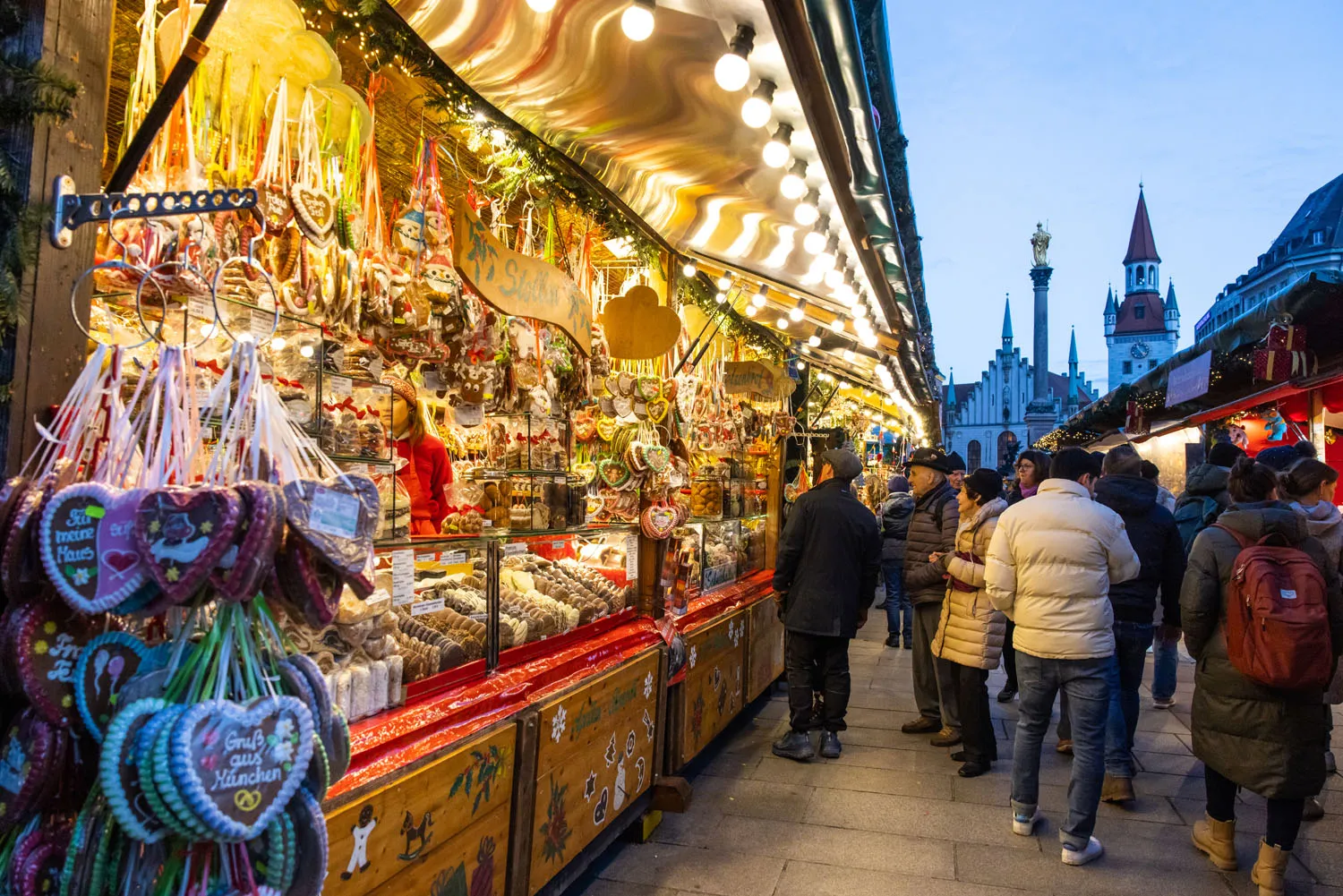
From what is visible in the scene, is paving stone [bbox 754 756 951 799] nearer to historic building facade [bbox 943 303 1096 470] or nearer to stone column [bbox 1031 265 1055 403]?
stone column [bbox 1031 265 1055 403]

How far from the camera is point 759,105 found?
10.7ft

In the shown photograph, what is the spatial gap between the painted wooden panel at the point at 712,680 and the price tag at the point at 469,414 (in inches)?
59.9

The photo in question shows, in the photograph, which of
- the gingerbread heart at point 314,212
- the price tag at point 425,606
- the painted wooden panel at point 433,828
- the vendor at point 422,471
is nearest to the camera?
the painted wooden panel at point 433,828

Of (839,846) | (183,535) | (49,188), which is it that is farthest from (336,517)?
(839,846)

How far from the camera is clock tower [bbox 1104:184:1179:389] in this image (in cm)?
7256

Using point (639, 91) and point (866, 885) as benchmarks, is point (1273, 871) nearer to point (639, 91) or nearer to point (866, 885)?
point (866, 885)

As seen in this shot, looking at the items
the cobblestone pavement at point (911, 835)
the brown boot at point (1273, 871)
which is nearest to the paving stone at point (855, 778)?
the cobblestone pavement at point (911, 835)

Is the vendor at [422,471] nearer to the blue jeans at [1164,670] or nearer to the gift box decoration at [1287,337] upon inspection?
the blue jeans at [1164,670]

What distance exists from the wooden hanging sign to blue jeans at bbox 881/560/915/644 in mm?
5131

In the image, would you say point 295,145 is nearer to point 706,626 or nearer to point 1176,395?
point 706,626

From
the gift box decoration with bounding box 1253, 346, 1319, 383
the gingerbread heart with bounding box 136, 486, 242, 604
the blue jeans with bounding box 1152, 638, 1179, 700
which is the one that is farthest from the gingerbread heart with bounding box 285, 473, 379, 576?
the gift box decoration with bounding box 1253, 346, 1319, 383

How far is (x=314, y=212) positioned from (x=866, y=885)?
302 centimetres

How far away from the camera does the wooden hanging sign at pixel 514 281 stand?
2850mm

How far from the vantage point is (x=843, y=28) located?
2.94m
